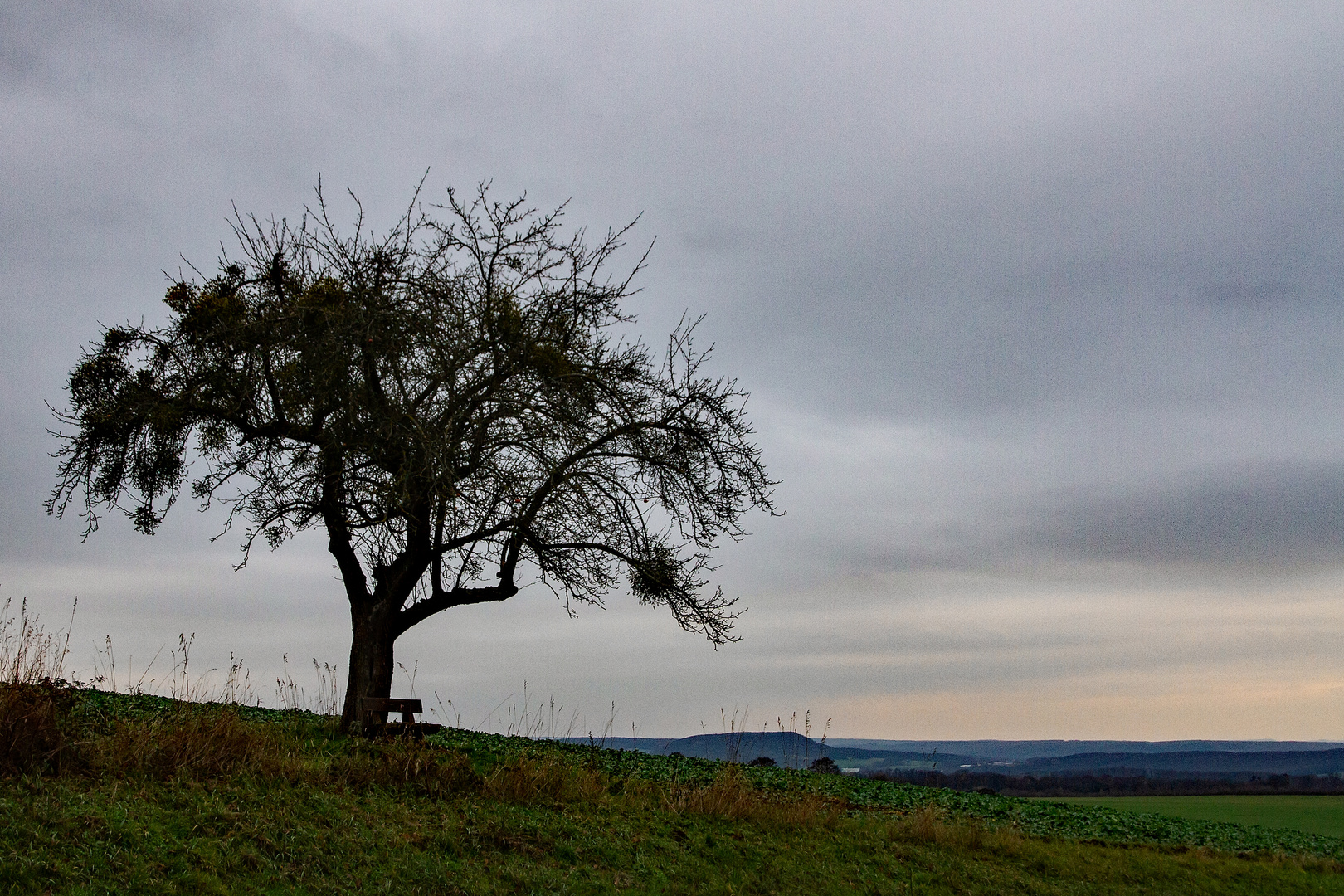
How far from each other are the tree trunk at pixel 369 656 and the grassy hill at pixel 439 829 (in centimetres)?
54

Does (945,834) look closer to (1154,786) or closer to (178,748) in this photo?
(178,748)

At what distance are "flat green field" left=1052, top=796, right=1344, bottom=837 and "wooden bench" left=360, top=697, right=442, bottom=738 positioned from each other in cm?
1921

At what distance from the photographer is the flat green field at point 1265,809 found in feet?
92.7

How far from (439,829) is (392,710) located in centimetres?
512

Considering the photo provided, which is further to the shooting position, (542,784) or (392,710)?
(392,710)

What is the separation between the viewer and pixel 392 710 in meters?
13.2

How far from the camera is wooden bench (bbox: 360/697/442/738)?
1290cm

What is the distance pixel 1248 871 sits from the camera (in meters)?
14.5

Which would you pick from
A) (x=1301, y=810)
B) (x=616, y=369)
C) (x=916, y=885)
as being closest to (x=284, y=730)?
(x=616, y=369)

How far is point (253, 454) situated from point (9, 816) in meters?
9.19

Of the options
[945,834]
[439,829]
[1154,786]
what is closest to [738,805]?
[945,834]

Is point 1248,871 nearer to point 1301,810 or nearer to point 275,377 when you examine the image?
point 275,377

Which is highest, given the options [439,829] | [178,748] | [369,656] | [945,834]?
[369,656]

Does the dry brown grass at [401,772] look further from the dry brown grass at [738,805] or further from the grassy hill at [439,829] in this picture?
the dry brown grass at [738,805]
